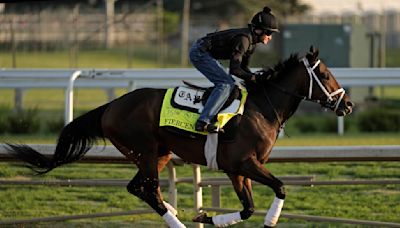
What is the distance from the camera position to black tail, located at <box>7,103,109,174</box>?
28.4 feet

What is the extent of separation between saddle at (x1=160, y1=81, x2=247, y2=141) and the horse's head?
1.69 ft

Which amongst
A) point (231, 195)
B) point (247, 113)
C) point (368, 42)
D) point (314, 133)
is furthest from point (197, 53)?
point (368, 42)

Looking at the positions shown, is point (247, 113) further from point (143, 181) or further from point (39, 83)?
point (39, 83)

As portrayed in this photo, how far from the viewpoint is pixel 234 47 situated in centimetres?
816

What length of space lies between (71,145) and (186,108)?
103 centimetres

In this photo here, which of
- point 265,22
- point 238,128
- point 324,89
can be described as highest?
point 265,22

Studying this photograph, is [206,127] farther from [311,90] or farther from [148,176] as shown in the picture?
[311,90]

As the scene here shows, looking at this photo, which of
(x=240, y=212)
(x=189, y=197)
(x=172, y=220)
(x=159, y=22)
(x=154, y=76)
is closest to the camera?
(x=240, y=212)

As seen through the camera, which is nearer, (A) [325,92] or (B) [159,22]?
(A) [325,92]

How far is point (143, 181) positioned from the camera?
27.8 feet

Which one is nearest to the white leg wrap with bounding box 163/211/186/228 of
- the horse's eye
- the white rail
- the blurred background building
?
the horse's eye

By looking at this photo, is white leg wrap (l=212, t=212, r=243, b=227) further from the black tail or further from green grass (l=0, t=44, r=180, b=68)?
green grass (l=0, t=44, r=180, b=68)

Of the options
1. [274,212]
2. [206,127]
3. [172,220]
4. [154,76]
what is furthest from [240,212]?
[154,76]

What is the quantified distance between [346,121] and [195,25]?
1462 cm
